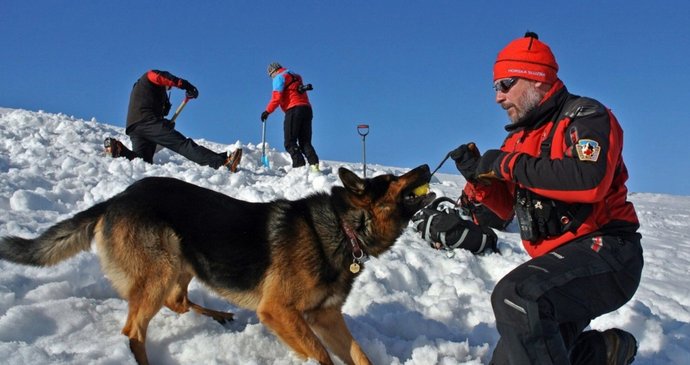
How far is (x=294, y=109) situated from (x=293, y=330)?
8174 mm

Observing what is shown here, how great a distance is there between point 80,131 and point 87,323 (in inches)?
374

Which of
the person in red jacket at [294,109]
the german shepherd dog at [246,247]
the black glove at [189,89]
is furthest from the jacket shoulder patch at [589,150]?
the black glove at [189,89]

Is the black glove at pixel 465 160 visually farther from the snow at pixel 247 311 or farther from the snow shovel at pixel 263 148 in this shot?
the snow shovel at pixel 263 148

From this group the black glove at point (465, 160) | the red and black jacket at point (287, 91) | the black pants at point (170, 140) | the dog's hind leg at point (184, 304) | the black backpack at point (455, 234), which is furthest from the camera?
the red and black jacket at point (287, 91)

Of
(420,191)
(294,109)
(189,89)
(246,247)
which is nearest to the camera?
(246,247)

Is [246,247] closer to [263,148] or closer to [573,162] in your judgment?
[573,162]

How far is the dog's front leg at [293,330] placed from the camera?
333 centimetres

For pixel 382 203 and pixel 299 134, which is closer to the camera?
pixel 382 203

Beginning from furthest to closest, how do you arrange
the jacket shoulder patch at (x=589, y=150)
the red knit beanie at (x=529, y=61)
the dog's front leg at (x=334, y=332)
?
the dog's front leg at (x=334, y=332), the red knit beanie at (x=529, y=61), the jacket shoulder patch at (x=589, y=150)

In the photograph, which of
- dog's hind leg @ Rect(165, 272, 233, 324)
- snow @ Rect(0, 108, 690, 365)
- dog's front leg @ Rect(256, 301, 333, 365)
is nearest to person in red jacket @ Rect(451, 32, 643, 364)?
snow @ Rect(0, 108, 690, 365)

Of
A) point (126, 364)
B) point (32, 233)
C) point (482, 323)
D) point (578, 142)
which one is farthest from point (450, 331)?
point (32, 233)

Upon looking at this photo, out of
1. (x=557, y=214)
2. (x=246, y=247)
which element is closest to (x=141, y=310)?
(x=246, y=247)

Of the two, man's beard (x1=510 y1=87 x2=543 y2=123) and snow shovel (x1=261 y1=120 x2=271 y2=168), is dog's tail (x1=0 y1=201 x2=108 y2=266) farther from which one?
snow shovel (x1=261 y1=120 x2=271 y2=168)

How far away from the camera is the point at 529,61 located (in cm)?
314
